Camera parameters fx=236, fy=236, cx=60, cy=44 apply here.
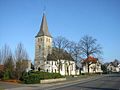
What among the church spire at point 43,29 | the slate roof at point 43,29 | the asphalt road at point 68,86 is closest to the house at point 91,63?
the slate roof at point 43,29

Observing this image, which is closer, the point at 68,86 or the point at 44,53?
the point at 68,86

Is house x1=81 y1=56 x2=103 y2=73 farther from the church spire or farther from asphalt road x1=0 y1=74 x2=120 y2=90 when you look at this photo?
asphalt road x1=0 y1=74 x2=120 y2=90

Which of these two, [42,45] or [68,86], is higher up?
[42,45]

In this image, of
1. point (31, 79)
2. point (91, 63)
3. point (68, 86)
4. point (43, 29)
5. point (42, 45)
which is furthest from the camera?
point (43, 29)

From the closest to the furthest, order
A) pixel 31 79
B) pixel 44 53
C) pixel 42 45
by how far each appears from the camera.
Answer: pixel 31 79 → pixel 44 53 → pixel 42 45

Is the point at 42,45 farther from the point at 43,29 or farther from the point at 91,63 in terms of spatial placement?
the point at 91,63

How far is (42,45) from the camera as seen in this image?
9731cm

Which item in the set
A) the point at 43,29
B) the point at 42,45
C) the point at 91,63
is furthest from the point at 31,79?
the point at 43,29

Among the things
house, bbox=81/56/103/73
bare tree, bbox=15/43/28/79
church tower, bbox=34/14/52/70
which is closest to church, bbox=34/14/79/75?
church tower, bbox=34/14/52/70

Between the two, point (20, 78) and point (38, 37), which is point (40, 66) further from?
point (20, 78)

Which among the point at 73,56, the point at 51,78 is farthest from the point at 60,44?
the point at 51,78

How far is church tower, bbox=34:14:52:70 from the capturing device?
94375 mm

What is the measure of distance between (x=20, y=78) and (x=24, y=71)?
1941 millimetres

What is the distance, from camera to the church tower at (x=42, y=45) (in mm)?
94375
